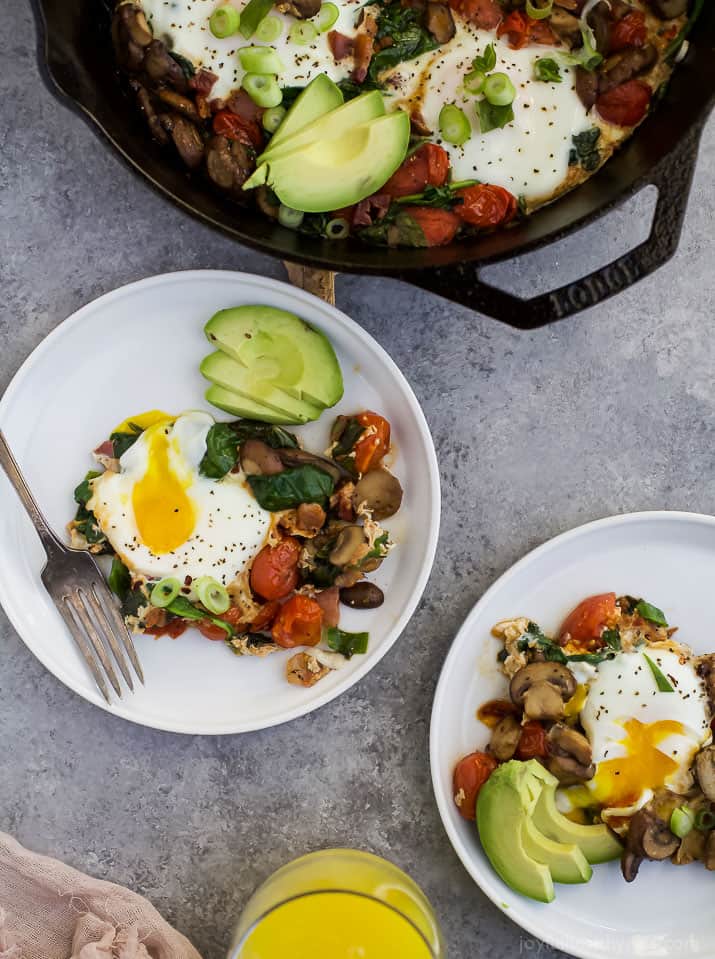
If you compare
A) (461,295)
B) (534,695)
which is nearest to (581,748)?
(534,695)

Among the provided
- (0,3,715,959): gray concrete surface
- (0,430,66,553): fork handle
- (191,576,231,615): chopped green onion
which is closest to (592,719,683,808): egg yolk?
(0,3,715,959): gray concrete surface

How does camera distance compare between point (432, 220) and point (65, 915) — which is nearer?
point (432, 220)

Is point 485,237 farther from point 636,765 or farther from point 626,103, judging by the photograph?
point 636,765

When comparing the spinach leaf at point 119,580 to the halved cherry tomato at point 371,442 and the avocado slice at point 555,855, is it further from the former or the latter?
the avocado slice at point 555,855

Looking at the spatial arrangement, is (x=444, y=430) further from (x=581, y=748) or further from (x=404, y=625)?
(x=581, y=748)

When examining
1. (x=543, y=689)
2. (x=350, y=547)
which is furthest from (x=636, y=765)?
(x=350, y=547)

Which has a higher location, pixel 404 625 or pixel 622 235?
pixel 622 235

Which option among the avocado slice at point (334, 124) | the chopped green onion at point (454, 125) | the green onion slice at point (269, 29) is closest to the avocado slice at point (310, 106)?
the avocado slice at point (334, 124)
